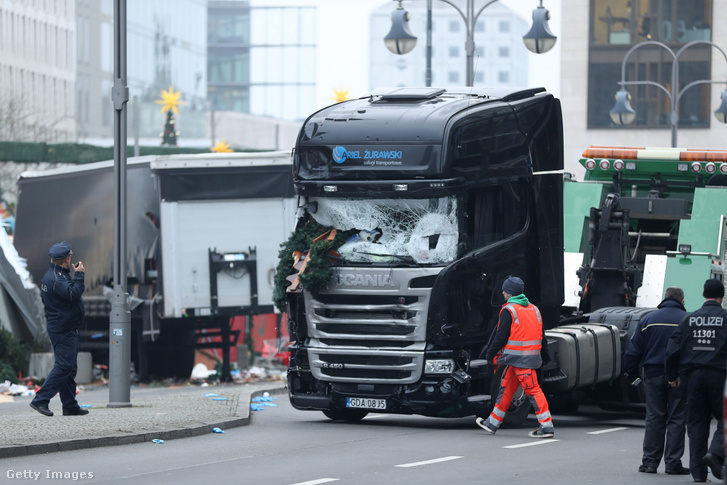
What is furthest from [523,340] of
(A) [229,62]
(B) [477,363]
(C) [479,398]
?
(A) [229,62]

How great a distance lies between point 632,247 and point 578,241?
707mm

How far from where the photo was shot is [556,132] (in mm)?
15930

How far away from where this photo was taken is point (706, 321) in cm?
1066

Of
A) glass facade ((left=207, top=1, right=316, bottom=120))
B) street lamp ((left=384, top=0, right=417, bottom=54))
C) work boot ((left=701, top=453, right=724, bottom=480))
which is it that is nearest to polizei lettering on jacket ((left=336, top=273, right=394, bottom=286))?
work boot ((left=701, top=453, right=724, bottom=480))

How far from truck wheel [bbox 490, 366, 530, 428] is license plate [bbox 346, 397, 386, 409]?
1219mm

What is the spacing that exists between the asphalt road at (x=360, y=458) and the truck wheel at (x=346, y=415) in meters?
0.15

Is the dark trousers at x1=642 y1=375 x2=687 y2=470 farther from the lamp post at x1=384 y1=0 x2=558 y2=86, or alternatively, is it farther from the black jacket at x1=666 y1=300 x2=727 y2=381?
the lamp post at x1=384 y1=0 x2=558 y2=86

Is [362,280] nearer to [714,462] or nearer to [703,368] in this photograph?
[703,368]

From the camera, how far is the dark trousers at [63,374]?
14.5 meters

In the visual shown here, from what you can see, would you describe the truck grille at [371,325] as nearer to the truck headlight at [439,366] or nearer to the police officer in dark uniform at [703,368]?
the truck headlight at [439,366]

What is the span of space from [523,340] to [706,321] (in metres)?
3.19

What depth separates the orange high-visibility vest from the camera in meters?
13.6

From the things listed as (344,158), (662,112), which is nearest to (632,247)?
(344,158)

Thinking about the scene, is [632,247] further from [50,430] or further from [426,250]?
[50,430]
